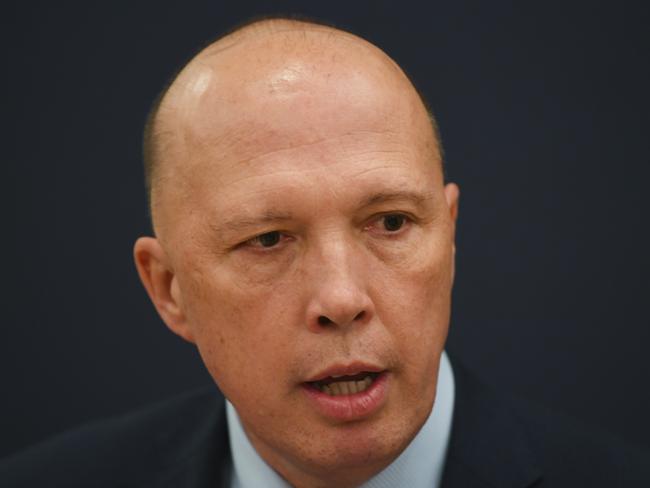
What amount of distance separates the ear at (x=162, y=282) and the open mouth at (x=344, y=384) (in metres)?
0.40

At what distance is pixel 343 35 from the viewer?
80.7 inches

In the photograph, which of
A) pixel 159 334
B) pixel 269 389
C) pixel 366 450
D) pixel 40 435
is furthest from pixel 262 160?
pixel 40 435

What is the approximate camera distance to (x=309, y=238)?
185 cm

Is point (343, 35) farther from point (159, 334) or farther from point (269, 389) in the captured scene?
point (159, 334)

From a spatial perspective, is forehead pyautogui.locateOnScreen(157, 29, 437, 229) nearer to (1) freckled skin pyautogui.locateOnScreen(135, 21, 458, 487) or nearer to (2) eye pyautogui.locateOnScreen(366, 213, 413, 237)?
(1) freckled skin pyautogui.locateOnScreen(135, 21, 458, 487)

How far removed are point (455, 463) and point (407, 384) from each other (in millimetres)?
306

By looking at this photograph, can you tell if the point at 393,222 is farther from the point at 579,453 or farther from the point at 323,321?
the point at 579,453

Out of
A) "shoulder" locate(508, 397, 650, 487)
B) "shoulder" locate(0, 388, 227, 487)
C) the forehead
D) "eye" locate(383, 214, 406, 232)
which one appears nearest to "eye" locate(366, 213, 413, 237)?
"eye" locate(383, 214, 406, 232)

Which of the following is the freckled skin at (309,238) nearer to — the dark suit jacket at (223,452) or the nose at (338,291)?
the nose at (338,291)

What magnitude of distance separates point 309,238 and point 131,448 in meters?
1.04

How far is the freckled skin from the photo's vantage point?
1834 mm

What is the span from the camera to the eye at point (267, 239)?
1.89 metres

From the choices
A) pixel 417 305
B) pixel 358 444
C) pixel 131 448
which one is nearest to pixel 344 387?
pixel 358 444

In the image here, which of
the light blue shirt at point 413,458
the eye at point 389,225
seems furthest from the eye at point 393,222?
the light blue shirt at point 413,458
